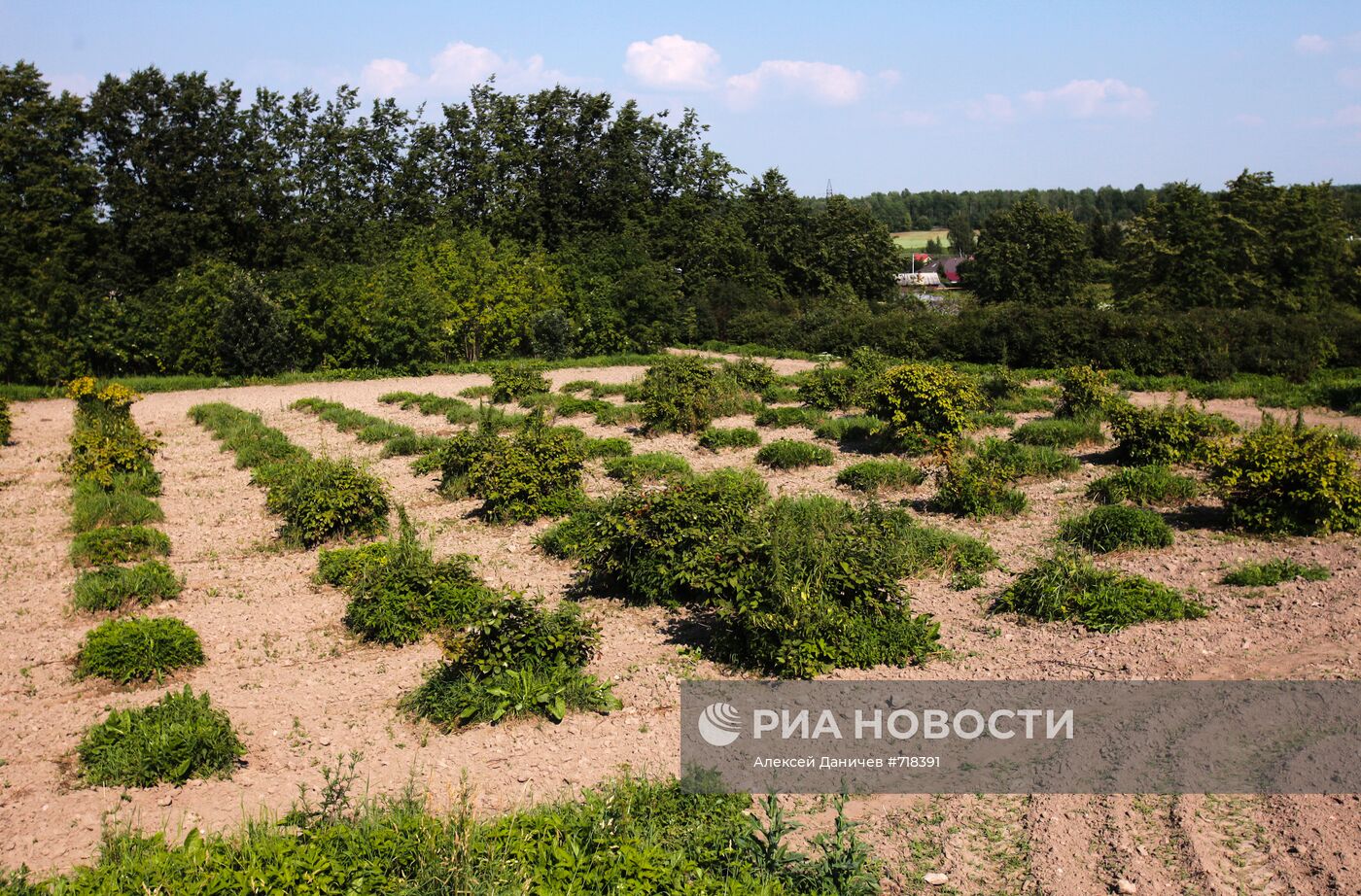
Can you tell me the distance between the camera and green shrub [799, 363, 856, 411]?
50.0 feet

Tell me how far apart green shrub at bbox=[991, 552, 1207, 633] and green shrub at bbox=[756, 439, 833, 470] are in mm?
4496

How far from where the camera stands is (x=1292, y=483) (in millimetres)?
8656

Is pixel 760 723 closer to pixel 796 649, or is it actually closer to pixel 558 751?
pixel 796 649

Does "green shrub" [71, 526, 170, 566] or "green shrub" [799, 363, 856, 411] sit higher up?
"green shrub" [799, 363, 856, 411]

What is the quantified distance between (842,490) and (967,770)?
5701 millimetres

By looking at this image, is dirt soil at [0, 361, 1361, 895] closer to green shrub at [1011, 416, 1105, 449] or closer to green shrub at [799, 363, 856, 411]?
green shrub at [1011, 416, 1105, 449]

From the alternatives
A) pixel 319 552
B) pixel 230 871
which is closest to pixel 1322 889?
pixel 230 871

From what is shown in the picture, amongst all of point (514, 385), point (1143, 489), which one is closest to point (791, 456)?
point (1143, 489)

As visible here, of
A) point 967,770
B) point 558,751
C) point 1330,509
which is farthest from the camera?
point 1330,509

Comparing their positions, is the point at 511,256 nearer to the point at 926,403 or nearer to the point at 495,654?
the point at 926,403

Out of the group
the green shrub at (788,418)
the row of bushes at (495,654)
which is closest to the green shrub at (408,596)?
the row of bushes at (495,654)

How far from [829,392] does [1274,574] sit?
323 inches

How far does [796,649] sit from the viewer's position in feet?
20.9

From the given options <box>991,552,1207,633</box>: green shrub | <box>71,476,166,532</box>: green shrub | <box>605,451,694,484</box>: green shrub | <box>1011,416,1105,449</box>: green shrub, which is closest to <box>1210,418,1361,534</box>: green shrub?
<box>991,552,1207,633</box>: green shrub
